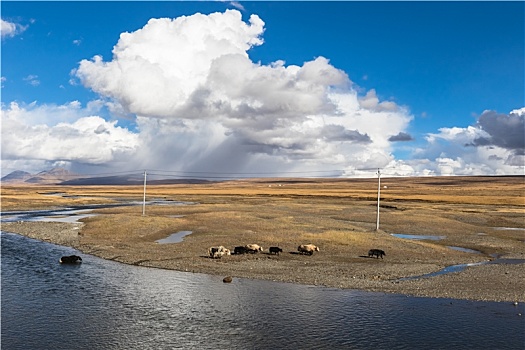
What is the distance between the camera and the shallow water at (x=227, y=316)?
68.4 feet

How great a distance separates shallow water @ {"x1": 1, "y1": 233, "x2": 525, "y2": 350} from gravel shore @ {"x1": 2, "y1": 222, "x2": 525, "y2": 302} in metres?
2.12

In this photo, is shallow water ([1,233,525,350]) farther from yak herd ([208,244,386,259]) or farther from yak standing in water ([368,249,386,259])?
yak standing in water ([368,249,386,259])

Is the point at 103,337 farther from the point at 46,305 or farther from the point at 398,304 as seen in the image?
the point at 398,304

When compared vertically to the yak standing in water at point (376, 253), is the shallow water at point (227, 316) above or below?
below

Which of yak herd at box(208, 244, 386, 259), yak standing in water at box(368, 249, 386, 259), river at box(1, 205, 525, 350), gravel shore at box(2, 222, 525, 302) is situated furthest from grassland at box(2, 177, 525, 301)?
river at box(1, 205, 525, 350)

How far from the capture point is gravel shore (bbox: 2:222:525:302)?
3134 centimetres

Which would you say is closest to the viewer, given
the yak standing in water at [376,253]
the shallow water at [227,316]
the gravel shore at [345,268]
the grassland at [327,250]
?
the shallow water at [227,316]

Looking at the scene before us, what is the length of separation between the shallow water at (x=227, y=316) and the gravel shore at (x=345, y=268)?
2120 mm

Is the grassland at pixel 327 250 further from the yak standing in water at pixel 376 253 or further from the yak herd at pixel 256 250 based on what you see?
the yak standing in water at pixel 376 253

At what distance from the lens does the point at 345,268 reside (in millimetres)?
38000

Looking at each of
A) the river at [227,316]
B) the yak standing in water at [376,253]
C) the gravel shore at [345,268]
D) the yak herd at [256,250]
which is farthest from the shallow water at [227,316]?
the yak standing in water at [376,253]

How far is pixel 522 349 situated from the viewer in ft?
→ 67.0

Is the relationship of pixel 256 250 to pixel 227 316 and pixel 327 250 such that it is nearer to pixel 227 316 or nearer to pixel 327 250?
pixel 327 250

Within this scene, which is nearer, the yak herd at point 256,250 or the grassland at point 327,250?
the grassland at point 327,250
